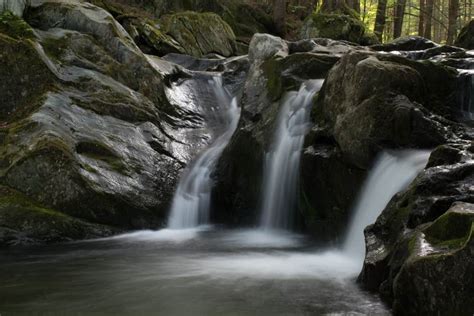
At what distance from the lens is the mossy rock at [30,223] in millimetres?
7324

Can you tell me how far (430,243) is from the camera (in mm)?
4062

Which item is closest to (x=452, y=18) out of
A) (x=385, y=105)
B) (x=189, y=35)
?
(x=189, y=35)

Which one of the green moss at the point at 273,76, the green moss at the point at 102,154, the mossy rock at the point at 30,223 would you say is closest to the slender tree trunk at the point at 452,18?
the green moss at the point at 273,76

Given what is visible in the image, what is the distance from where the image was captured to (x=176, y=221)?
29.8ft

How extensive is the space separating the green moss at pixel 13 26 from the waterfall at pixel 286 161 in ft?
18.3

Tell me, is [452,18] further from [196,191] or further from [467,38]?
[196,191]

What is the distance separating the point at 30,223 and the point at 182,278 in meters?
3.10

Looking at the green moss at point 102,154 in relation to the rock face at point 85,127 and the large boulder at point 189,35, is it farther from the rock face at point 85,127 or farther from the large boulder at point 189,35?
the large boulder at point 189,35

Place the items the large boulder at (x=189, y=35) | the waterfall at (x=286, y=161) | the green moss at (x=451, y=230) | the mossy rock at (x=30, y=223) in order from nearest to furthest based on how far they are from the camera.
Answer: the green moss at (x=451, y=230), the mossy rock at (x=30, y=223), the waterfall at (x=286, y=161), the large boulder at (x=189, y=35)

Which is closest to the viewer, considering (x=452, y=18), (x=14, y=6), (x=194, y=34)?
(x=14, y=6)

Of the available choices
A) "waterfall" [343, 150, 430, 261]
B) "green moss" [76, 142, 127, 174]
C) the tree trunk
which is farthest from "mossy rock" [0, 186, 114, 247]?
the tree trunk

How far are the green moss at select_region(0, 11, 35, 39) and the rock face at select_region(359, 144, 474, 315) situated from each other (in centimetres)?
803

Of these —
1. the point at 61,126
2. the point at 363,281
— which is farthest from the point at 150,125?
the point at 363,281

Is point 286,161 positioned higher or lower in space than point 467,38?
lower
